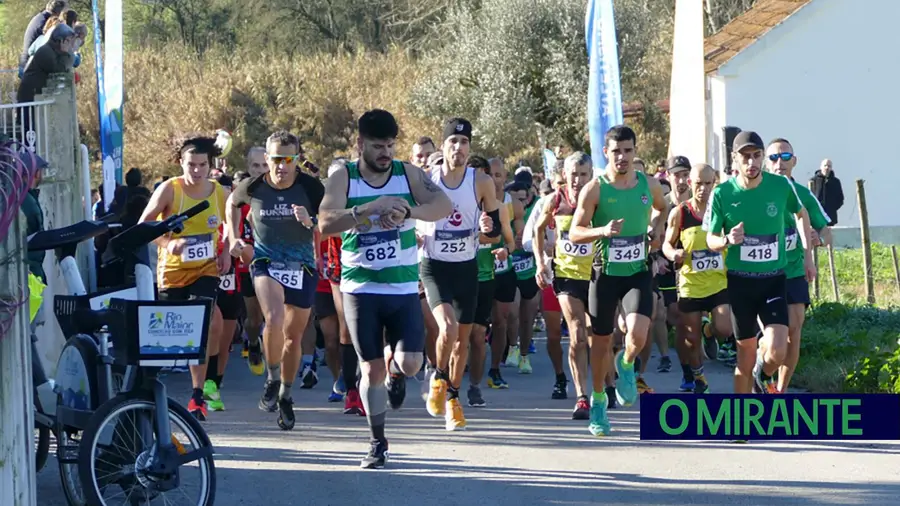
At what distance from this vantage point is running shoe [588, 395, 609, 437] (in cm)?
981

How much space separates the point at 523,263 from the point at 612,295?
146 inches

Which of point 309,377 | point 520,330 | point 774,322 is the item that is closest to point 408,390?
point 309,377

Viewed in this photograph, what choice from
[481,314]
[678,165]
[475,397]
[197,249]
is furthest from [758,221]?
[197,249]

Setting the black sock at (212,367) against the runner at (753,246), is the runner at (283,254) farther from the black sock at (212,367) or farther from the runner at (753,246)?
the runner at (753,246)

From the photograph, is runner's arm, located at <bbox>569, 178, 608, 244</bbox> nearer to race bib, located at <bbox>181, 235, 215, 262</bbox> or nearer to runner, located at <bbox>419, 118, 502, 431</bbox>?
runner, located at <bbox>419, 118, 502, 431</bbox>

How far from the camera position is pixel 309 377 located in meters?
12.9

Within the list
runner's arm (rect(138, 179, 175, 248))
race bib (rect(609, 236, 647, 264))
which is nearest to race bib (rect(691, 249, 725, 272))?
race bib (rect(609, 236, 647, 264))

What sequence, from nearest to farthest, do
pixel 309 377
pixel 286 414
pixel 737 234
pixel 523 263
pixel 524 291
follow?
pixel 737 234 < pixel 286 414 < pixel 309 377 < pixel 523 263 < pixel 524 291

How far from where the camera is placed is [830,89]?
1314 inches

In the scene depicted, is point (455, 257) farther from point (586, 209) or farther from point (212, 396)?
point (212, 396)

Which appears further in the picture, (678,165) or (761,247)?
(678,165)

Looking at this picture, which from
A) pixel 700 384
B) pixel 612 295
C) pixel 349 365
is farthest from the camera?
pixel 700 384

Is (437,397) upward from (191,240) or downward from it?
downward

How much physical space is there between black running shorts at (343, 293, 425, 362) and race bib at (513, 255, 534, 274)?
4.92m
